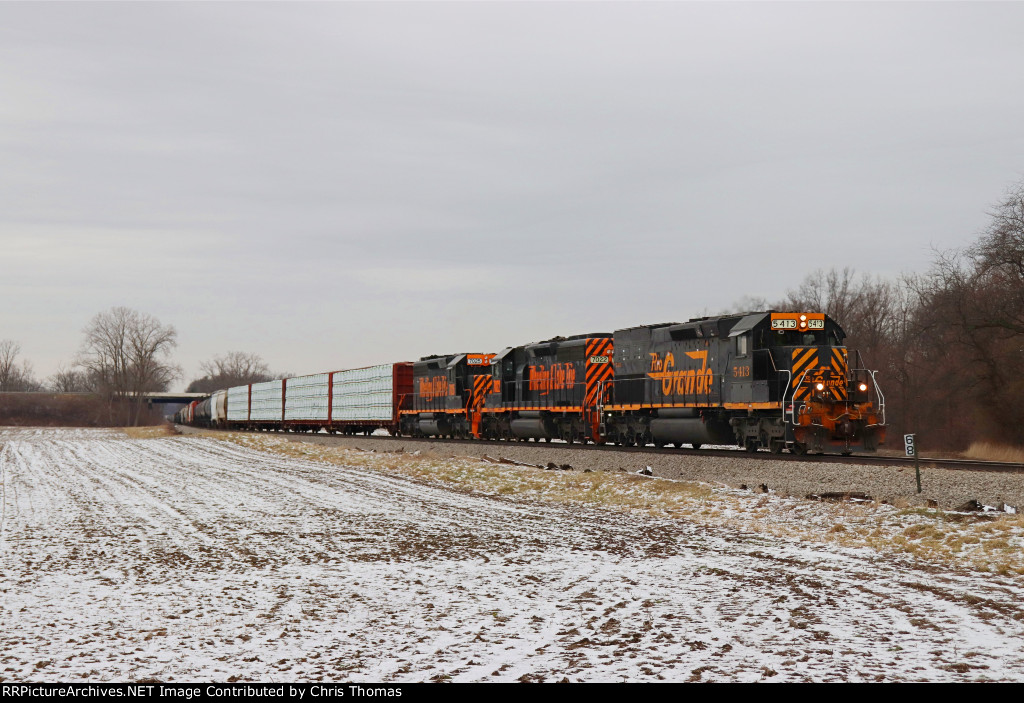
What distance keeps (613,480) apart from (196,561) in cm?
1037

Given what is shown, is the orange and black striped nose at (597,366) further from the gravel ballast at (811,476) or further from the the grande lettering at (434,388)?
the the grande lettering at (434,388)

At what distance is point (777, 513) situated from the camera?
14.2m

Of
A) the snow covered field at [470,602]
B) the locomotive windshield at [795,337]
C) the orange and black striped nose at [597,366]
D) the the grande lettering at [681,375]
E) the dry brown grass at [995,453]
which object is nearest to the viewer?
the snow covered field at [470,602]

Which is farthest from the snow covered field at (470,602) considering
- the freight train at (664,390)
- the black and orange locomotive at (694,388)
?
the freight train at (664,390)

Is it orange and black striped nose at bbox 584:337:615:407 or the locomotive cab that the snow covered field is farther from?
the locomotive cab

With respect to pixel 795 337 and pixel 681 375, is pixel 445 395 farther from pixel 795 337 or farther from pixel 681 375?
pixel 795 337

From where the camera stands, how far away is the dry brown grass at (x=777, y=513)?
10.8 meters

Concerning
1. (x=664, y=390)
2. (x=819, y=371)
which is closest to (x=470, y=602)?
(x=819, y=371)

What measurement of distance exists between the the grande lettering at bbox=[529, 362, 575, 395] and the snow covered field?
15923 mm

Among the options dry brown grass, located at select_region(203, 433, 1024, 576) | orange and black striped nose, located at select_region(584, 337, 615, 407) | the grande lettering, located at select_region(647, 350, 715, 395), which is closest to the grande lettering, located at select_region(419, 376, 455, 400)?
orange and black striped nose, located at select_region(584, 337, 615, 407)

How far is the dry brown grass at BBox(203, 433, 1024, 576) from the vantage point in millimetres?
10836

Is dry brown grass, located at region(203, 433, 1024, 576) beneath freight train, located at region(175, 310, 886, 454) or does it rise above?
beneath

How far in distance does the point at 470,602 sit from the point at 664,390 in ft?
58.8

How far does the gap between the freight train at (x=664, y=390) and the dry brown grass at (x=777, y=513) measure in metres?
4.50
